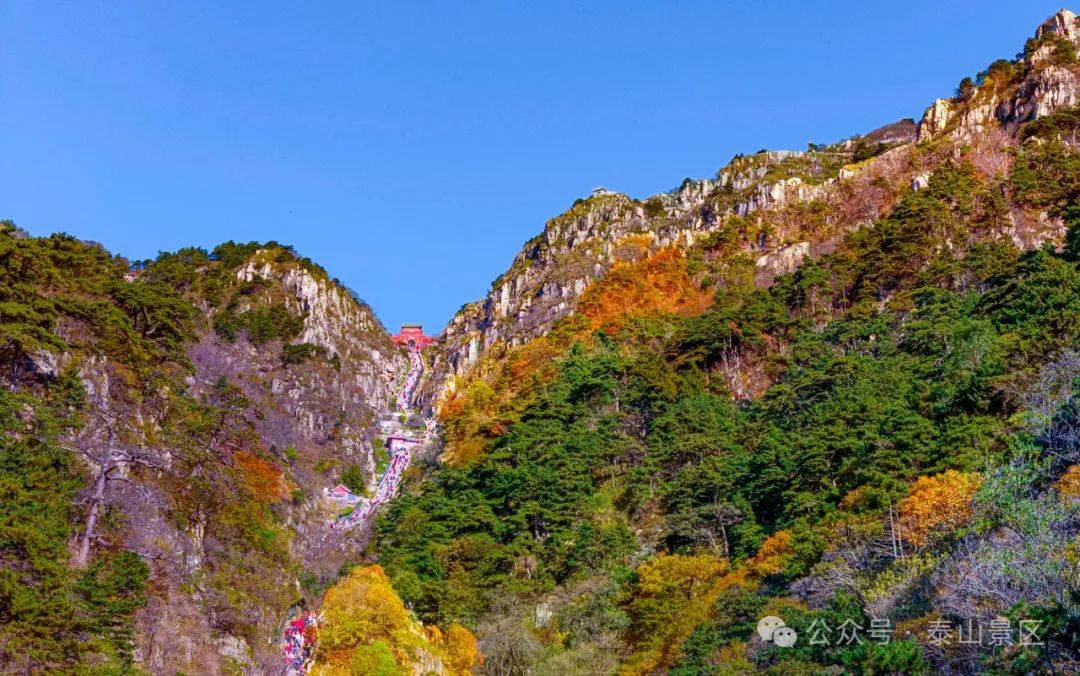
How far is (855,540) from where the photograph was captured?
34031 mm

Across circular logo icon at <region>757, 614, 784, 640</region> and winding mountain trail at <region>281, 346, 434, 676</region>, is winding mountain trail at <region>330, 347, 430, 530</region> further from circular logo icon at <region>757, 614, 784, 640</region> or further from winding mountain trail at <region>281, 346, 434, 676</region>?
circular logo icon at <region>757, 614, 784, 640</region>

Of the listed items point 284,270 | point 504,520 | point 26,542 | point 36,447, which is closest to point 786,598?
point 504,520

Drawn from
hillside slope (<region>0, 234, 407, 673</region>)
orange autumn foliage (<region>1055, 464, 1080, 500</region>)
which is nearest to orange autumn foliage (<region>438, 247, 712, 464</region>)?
hillside slope (<region>0, 234, 407, 673</region>)

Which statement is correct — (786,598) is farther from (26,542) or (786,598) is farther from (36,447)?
(36,447)

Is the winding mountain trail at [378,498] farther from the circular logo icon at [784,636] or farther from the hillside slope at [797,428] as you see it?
the circular logo icon at [784,636]

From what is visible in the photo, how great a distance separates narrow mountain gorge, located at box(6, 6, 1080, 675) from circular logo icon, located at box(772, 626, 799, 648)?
22 centimetres

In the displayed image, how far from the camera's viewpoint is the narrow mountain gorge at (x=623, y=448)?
3042cm

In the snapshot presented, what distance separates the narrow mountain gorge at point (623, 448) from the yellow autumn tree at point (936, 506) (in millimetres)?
105

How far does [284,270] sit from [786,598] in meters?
55.2

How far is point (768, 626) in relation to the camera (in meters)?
31.1

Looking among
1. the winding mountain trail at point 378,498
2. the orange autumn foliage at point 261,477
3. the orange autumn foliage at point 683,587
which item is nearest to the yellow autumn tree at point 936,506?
the orange autumn foliage at point 683,587

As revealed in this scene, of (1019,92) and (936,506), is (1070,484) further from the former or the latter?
(1019,92)

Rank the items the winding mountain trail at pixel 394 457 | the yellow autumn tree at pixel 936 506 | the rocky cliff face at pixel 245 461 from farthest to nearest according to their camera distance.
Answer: the winding mountain trail at pixel 394 457 → the rocky cliff face at pixel 245 461 → the yellow autumn tree at pixel 936 506

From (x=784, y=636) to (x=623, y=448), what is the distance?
2161 cm
